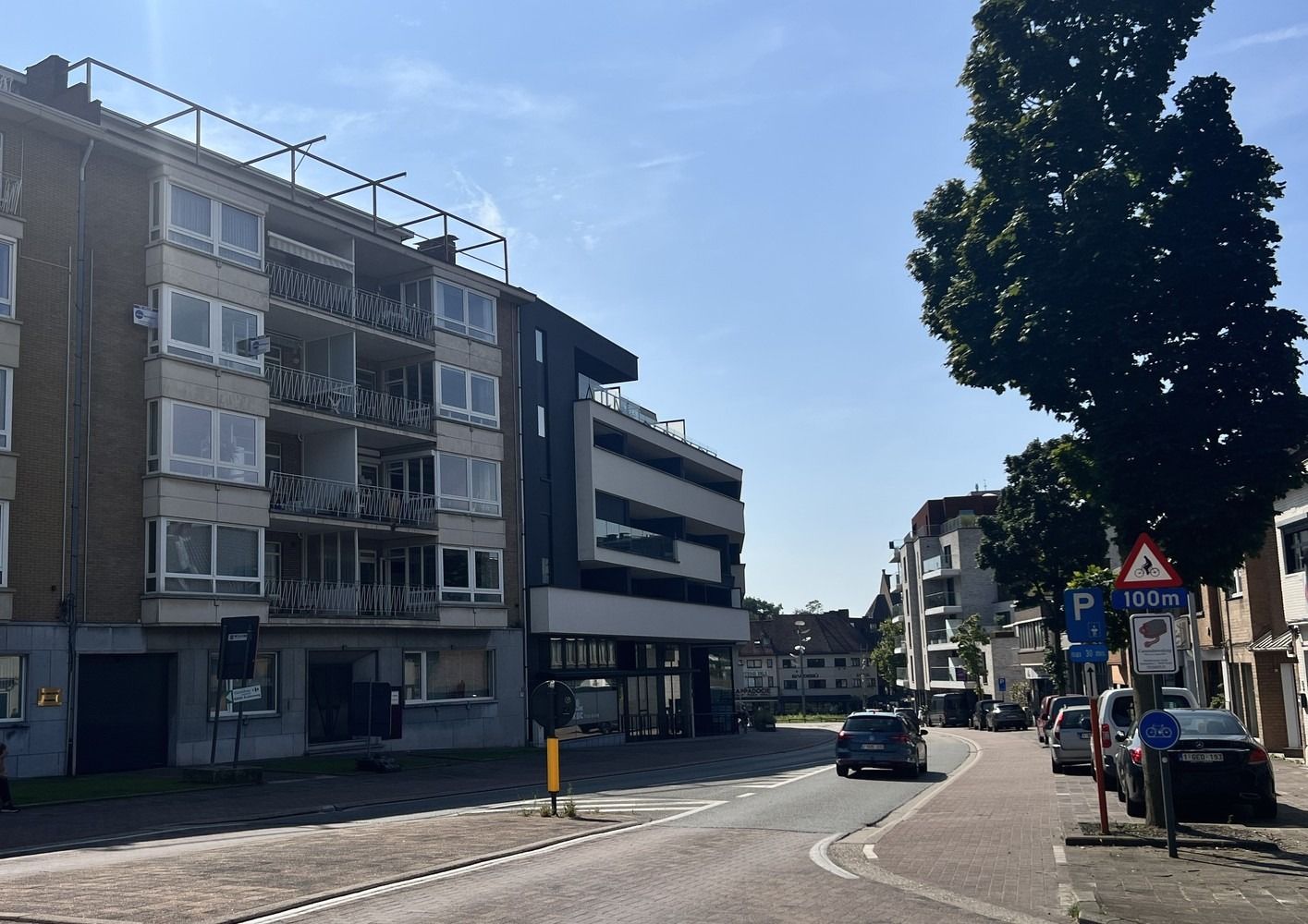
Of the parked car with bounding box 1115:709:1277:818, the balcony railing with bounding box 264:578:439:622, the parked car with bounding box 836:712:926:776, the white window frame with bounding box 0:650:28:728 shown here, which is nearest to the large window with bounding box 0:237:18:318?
Answer: the white window frame with bounding box 0:650:28:728

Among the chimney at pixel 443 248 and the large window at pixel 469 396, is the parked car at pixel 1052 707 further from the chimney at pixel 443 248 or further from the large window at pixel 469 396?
the chimney at pixel 443 248

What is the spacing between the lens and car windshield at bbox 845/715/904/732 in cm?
2797

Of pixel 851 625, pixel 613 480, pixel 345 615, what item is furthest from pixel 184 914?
pixel 851 625

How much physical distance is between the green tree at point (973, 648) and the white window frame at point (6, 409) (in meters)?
73.6

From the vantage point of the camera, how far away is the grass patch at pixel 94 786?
A: 893 inches

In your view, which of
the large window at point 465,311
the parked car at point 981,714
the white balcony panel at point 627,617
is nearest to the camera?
the large window at point 465,311

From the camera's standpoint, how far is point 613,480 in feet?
164

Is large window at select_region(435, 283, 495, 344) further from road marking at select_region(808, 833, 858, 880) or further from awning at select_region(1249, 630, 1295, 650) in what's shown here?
road marking at select_region(808, 833, 858, 880)

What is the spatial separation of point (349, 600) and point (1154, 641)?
85.6 feet

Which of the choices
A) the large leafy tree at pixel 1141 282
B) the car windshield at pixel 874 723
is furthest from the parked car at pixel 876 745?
the large leafy tree at pixel 1141 282

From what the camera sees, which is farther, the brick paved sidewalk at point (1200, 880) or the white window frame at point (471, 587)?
the white window frame at point (471, 587)

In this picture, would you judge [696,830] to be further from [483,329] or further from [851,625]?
[851,625]

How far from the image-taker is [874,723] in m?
28.2

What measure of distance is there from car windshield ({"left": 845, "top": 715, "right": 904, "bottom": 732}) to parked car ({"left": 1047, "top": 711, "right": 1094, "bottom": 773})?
3604 mm
